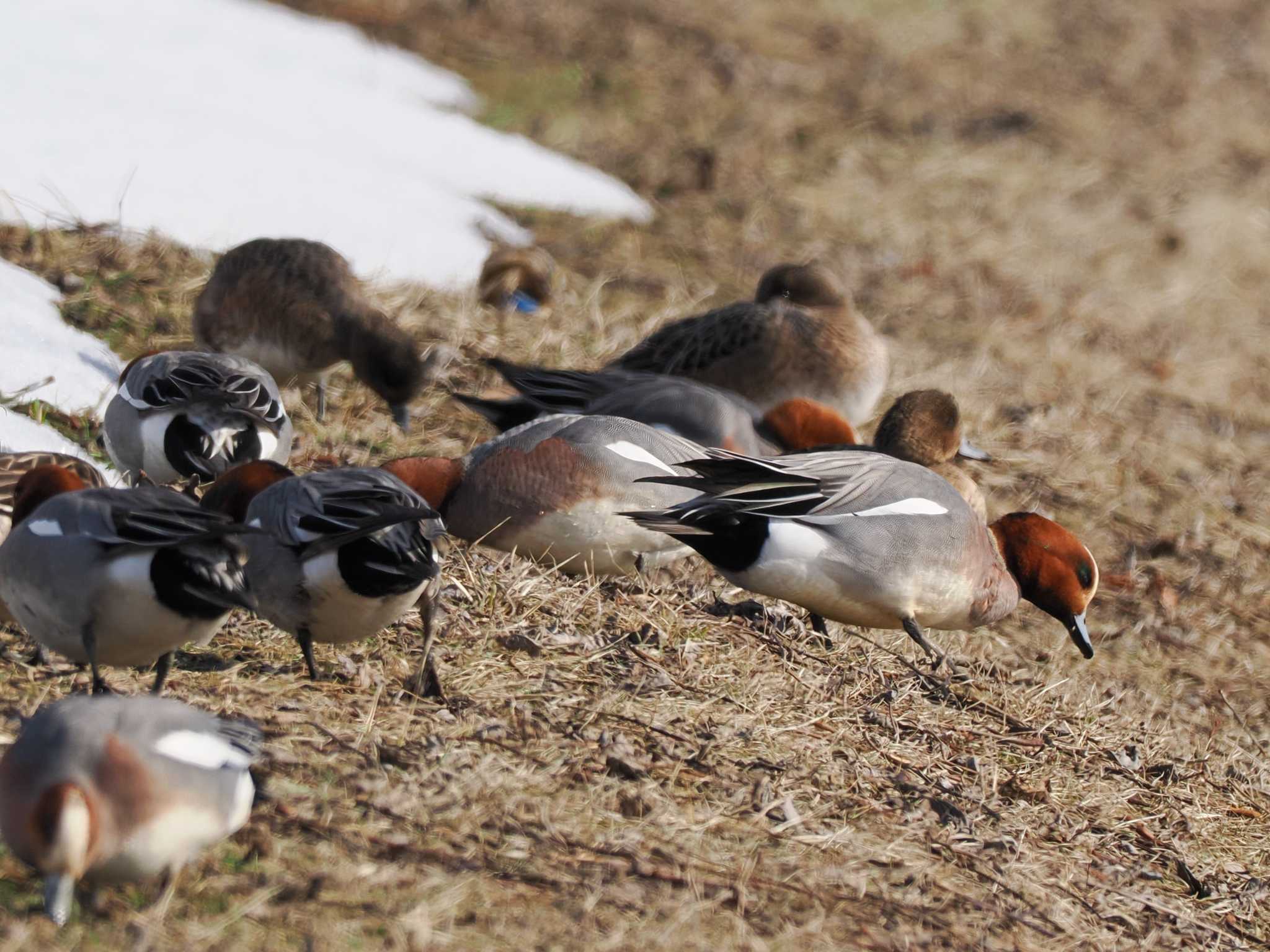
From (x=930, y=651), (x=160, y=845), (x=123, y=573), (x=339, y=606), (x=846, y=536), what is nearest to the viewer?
(x=160, y=845)

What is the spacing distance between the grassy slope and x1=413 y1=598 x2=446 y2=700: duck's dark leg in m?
0.07

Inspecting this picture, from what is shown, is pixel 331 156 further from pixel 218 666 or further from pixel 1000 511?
pixel 218 666

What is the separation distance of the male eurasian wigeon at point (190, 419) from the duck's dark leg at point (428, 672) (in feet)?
4.12

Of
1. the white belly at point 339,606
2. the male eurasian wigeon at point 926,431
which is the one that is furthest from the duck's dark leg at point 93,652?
the male eurasian wigeon at point 926,431

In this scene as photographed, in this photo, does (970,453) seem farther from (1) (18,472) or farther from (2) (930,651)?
(1) (18,472)

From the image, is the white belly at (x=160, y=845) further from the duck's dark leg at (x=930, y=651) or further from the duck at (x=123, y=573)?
the duck's dark leg at (x=930, y=651)

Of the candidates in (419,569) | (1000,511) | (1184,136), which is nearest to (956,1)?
(1184,136)

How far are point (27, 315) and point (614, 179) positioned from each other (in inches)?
177

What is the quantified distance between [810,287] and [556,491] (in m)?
2.70

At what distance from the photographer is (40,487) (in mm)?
3576

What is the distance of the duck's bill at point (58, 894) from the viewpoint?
8.19 feet

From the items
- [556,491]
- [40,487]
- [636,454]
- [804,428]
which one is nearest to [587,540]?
[556,491]

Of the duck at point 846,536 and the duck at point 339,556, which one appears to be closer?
the duck at point 339,556

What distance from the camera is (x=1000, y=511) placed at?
6246 millimetres
